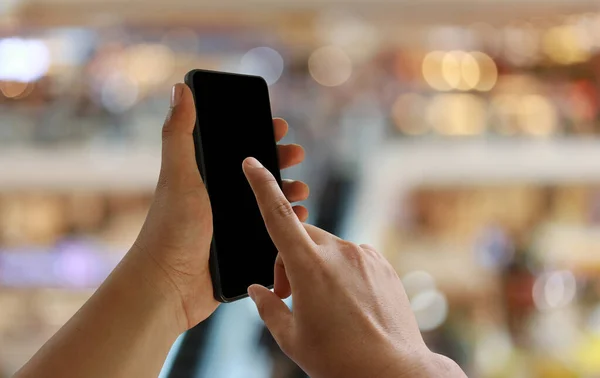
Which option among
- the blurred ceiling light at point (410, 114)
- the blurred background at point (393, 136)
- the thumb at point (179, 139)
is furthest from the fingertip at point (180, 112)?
the blurred ceiling light at point (410, 114)

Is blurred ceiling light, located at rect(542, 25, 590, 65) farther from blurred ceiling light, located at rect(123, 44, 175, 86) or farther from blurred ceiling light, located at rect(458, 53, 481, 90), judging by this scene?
blurred ceiling light, located at rect(123, 44, 175, 86)

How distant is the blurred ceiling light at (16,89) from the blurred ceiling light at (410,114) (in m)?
0.88

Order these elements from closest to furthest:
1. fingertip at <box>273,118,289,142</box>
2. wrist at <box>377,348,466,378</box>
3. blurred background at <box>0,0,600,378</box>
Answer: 1. wrist at <box>377,348,466,378</box>
2. fingertip at <box>273,118,289,142</box>
3. blurred background at <box>0,0,600,378</box>

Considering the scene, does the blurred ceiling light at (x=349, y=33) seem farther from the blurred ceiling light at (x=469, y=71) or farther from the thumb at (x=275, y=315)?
the thumb at (x=275, y=315)

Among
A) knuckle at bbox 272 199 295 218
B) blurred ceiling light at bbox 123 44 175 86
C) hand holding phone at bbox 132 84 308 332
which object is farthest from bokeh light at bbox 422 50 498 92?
knuckle at bbox 272 199 295 218

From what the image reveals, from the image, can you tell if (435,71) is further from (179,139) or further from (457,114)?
(179,139)

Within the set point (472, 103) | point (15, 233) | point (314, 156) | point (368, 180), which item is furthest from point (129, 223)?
point (472, 103)

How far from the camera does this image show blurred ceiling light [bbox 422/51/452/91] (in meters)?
1.69

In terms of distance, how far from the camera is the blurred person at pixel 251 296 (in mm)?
463

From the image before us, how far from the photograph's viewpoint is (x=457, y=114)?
5.34 feet

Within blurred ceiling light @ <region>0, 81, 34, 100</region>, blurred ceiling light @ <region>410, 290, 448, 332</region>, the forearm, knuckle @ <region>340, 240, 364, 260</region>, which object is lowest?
blurred ceiling light @ <region>410, 290, 448, 332</region>

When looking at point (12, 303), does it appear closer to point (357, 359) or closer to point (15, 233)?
point (15, 233)

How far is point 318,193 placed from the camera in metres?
1.26

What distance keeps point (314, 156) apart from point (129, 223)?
554mm
